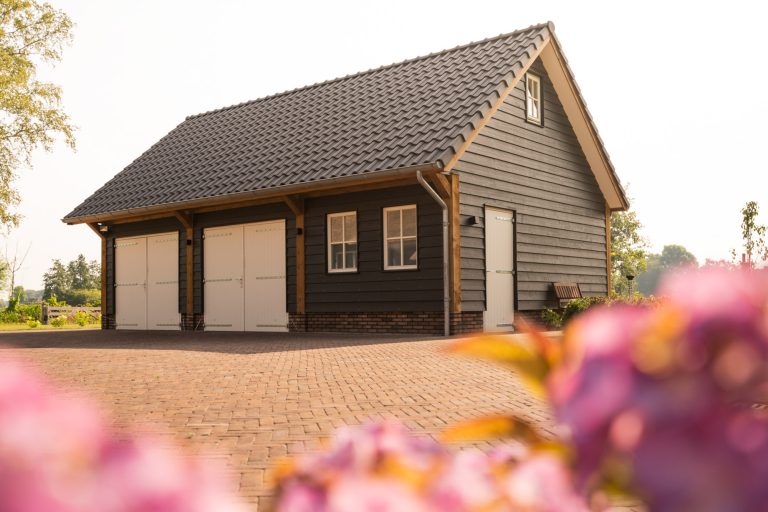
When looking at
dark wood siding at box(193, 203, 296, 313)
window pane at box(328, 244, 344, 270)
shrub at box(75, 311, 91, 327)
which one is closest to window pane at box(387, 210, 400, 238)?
window pane at box(328, 244, 344, 270)

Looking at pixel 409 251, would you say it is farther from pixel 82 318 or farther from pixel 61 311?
pixel 61 311

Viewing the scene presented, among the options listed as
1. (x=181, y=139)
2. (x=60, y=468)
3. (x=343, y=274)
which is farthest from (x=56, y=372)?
(x=181, y=139)

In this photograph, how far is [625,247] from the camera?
47688 millimetres

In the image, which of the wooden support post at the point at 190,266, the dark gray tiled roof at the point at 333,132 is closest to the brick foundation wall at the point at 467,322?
the dark gray tiled roof at the point at 333,132

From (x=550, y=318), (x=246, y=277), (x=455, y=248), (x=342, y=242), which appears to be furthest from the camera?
(x=246, y=277)

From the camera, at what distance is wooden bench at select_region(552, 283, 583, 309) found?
17.9m

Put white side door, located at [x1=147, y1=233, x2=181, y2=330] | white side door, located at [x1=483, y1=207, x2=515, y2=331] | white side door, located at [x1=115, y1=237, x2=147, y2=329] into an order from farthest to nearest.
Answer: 1. white side door, located at [x1=115, y1=237, x2=147, y2=329]
2. white side door, located at [x1=147, y1=233, x2=181, y2=330]
3. white side door, located at [x1=483, y1=207, x2=515, y2=331]

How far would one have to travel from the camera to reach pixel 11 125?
26.8 meters

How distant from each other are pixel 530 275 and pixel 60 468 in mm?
17228

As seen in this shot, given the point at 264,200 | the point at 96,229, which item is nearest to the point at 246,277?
the point at 264,200

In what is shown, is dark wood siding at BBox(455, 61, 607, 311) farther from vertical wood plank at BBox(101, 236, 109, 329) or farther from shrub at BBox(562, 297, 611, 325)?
vertical wood plank at BBox(101, 236, 109, 329)

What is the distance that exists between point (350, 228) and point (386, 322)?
2.23m

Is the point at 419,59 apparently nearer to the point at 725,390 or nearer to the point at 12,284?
the point at 725,390

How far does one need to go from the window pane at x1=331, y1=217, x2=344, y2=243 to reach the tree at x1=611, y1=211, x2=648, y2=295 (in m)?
30.7
